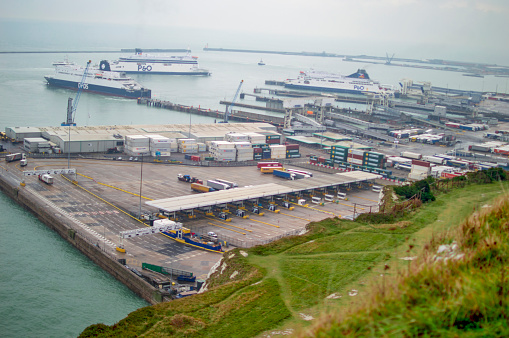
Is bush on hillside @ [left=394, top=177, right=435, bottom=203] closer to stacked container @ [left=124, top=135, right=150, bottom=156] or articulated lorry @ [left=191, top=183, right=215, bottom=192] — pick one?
articulated lorry @ [left=191, top=183, right=215, bottom=192]

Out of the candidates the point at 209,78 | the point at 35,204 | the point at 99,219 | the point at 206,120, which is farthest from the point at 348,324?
the point at 209,78

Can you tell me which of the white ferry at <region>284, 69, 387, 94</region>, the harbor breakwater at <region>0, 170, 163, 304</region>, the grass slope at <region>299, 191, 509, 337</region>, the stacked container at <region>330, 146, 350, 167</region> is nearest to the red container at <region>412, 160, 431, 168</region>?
the stacked container at <region>330, 146, 350, 167</region>

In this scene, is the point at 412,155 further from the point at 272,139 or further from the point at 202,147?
the point at 202,147

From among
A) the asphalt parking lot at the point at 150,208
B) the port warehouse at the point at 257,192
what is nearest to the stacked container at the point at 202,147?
the asphalt parking lot at the point at 150,208

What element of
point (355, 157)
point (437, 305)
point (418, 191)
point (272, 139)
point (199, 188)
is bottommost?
point (199, 188)

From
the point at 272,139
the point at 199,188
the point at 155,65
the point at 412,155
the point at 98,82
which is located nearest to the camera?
the point at 199,188

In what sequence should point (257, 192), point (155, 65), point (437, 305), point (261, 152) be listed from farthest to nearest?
point (155, 65)
point (261, 152)
point (257, 192)
point (437, 305)

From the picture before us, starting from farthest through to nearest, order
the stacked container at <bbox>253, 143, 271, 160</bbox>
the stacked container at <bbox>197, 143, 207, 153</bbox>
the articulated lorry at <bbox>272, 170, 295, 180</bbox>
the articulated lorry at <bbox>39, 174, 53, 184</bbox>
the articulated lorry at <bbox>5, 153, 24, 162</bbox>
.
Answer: the stacked container at <bbox>197, 143, 207, 153</bbox>, the stacked container at <bbox>253, 143, 271, 160</bbox>, the articulated lorry at <bbox>272, 170, 295, 180</bbox>, the articulated lorry at <bbox>5, 153, 24, 162</bbox>, the articulated lorry at <bbox>39, 174, 53, 184</bbox>

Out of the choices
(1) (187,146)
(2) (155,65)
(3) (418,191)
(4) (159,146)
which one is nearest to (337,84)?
(2) (155,65)
